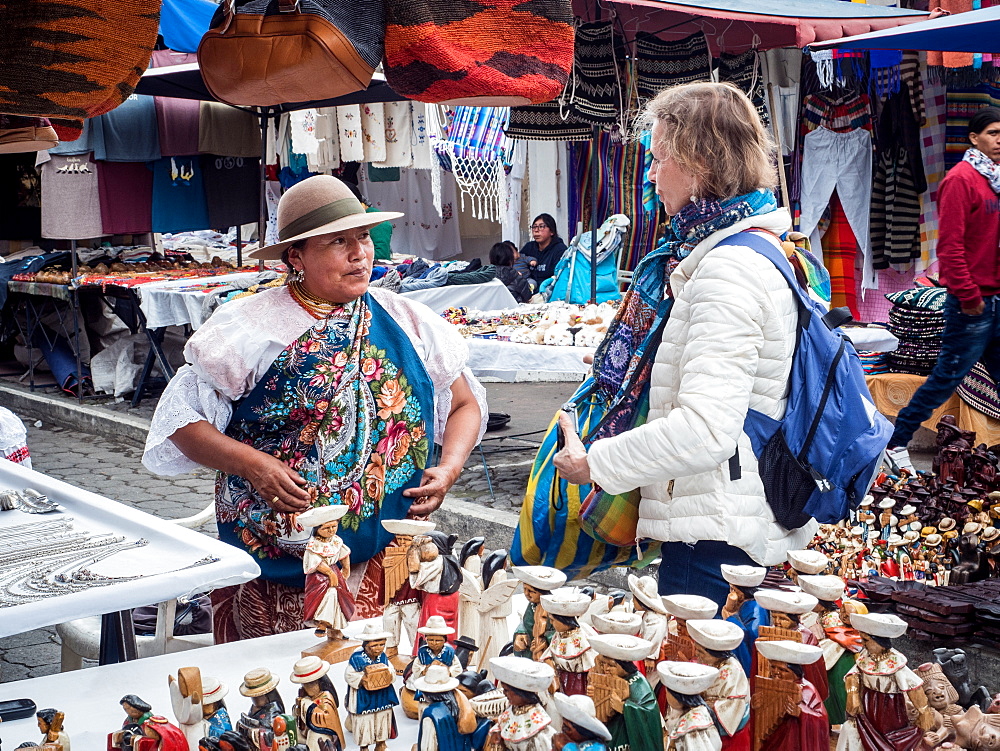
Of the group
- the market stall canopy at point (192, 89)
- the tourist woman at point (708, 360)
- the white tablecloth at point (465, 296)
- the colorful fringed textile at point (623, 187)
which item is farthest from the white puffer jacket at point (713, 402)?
the white tablecloth at point (465, 296)

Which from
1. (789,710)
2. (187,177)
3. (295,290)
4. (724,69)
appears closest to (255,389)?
(295,290)

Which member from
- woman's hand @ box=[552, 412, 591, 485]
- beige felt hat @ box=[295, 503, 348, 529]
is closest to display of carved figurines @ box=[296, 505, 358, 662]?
beige felt hat @ box=[295, 503, 348, 529]

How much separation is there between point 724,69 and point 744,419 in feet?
15.8

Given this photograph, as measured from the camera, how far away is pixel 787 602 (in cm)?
143

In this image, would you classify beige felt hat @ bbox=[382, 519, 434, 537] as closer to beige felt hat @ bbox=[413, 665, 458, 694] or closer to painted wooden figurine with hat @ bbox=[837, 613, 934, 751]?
beige felt hat @ bbox=[413, 665, 458, 694]

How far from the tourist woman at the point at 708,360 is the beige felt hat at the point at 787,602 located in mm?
494

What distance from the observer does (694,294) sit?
2.00 m

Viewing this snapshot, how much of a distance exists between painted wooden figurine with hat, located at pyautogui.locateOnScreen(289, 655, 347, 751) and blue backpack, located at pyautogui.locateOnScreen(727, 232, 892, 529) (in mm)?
899

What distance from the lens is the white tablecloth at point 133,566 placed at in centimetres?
200

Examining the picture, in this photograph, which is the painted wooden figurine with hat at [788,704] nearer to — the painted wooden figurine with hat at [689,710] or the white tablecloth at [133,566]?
the painted wooden figurine with hat at [689,710]

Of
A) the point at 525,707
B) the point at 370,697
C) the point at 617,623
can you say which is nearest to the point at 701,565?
the point at 617,623

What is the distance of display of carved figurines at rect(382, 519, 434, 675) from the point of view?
6.28 ft

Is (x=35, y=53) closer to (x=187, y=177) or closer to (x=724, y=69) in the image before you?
(x=724, y=69)

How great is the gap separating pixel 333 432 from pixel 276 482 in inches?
7.3
